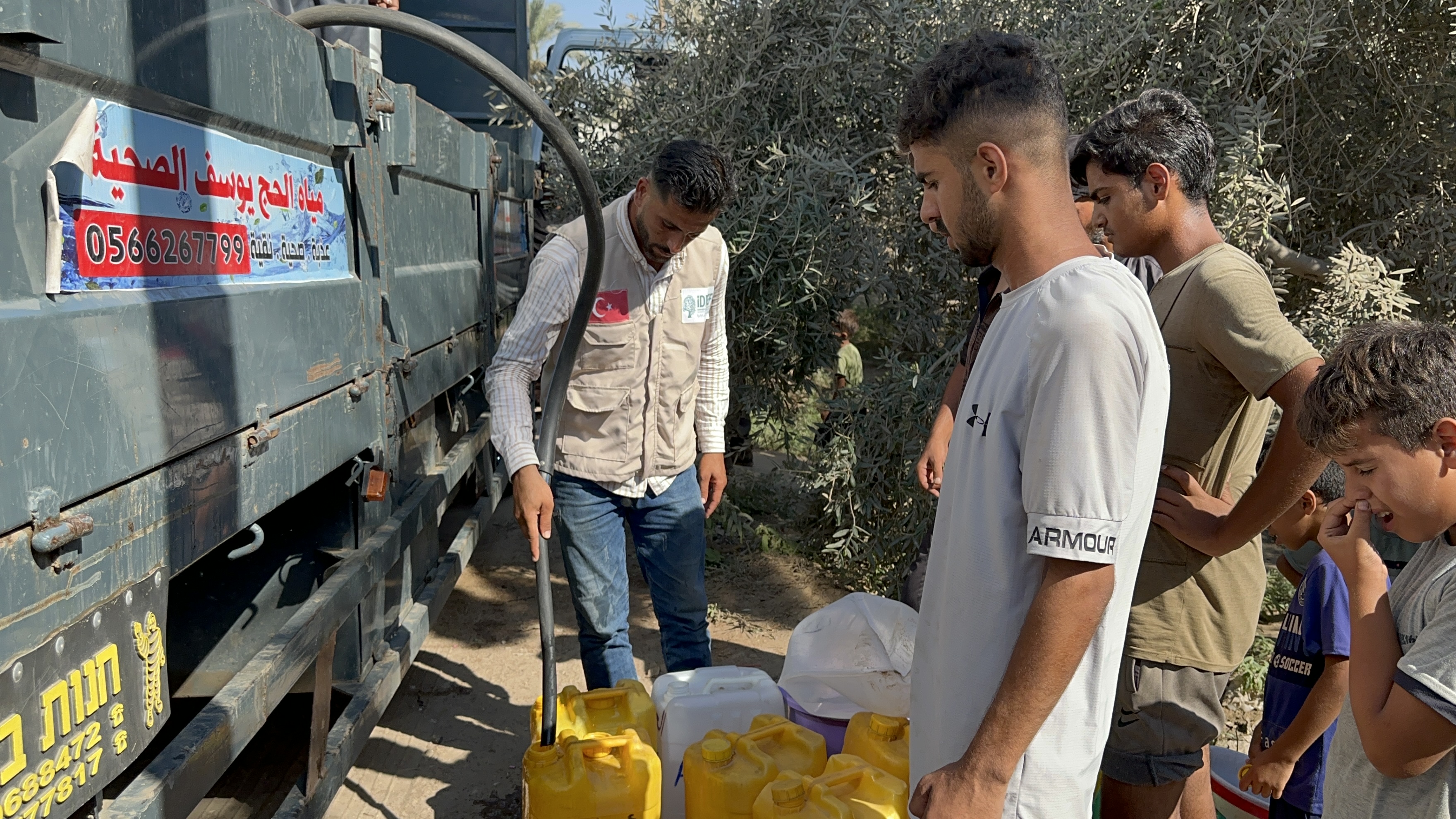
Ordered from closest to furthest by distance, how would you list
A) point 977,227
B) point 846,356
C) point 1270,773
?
point 977,227
point 1270,773
point 846,356

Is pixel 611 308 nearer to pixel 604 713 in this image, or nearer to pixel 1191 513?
pixel 604 713

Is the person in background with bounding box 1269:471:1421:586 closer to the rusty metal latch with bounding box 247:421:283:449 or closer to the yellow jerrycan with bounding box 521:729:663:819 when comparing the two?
Result: the yellow jerrycan with bounding box 521:729:663:819

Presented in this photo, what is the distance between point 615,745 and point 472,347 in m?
2.23

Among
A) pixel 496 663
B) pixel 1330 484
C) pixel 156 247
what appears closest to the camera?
pixel 156 247

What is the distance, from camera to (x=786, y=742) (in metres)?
2.59

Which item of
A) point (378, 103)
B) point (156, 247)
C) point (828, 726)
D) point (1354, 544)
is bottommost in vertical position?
point (828, 726)

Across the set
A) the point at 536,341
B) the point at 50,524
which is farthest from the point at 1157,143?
the point at 50,524

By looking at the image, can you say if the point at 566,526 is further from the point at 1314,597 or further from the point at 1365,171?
the point at 1365,171

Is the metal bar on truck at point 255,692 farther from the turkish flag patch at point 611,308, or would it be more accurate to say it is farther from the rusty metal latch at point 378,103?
the rusty metal latch at point 378,103

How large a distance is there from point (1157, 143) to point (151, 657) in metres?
2.03

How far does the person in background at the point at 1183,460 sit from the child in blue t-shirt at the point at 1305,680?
0.24 metres

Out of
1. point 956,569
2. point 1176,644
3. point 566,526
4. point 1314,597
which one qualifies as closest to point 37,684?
point 956,569

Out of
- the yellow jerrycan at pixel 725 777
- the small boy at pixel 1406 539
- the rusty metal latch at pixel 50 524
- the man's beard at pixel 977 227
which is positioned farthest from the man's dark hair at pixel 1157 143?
the rusty metal latch at pixel 50 524

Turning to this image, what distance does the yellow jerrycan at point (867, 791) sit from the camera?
224 centimetres
